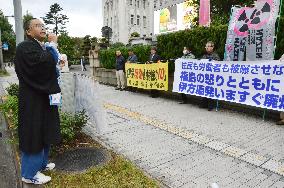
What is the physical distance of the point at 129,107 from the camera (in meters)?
9.34

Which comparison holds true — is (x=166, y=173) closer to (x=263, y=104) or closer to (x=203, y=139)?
(x=203, y=139)

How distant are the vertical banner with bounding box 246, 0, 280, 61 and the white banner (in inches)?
22.1

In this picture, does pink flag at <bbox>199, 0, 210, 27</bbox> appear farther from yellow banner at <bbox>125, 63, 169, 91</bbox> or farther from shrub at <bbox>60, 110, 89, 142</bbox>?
shrub at <bbox>60, 110, 89, 142</bbox>

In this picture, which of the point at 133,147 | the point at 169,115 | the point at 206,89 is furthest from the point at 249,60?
the point at 133,147

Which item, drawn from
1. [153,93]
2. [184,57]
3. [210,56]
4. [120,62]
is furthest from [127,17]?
[210,56]

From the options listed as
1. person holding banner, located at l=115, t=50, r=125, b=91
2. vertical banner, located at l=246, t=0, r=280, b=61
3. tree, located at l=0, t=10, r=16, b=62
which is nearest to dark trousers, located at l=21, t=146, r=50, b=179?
vertical banner, located at l=246, t=0, r=280, b=61

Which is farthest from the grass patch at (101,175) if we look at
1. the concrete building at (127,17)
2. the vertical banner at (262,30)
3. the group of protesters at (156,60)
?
the concrete building at (127,17)

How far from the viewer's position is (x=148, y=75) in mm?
10969

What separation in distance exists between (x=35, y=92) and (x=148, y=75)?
24.4 ft

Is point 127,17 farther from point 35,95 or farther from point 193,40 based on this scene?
point 35,95

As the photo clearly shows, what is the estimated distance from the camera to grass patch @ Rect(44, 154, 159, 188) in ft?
13.0

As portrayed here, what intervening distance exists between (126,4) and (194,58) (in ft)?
157

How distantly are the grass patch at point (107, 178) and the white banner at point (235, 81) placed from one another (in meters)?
3.95

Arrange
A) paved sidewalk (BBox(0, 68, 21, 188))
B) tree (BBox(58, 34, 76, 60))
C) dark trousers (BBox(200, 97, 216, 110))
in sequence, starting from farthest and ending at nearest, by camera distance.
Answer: tree (BBox(58, 34, 76, 60)) → dark trousers (BBox(200, 97, 216, 110)) → paved sidewalk (BBox(0, 68, 21, 188))
